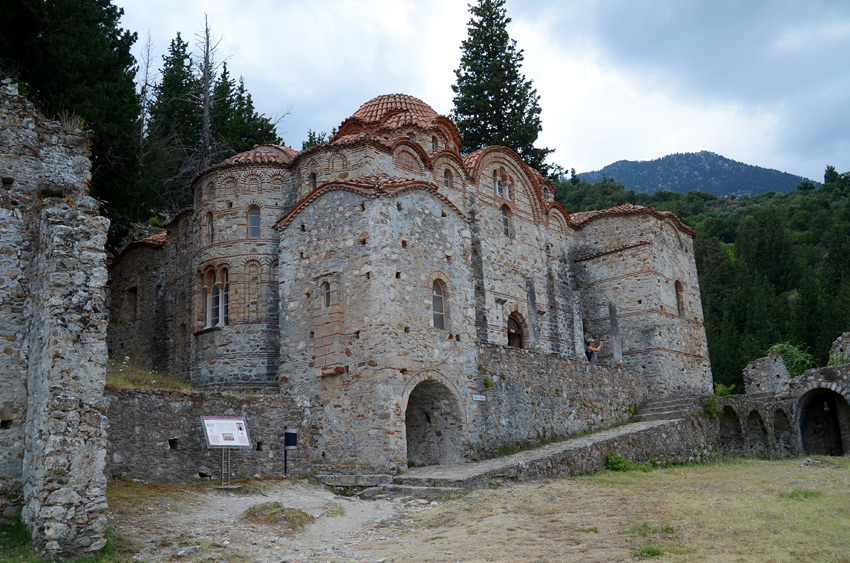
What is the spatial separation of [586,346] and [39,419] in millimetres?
18591

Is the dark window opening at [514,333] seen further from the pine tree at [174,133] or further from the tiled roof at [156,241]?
the pine tree at [174,133]

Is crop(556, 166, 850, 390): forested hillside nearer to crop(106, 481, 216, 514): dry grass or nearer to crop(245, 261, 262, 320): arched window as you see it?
crop(245, 261, 262, 320): arched window

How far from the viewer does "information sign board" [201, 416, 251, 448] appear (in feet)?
37.1

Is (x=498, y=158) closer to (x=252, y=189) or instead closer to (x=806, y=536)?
(x=252, y=189)

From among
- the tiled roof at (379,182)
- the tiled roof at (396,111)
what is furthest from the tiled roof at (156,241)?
the tiled roof at (379,182)

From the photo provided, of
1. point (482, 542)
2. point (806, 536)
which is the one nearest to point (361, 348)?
point (482, 542)

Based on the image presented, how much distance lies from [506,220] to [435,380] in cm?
934

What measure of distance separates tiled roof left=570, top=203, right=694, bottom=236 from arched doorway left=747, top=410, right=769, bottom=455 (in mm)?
6895

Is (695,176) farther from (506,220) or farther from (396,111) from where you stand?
(396,111)

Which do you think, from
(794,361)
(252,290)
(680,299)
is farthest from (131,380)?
(794,361)

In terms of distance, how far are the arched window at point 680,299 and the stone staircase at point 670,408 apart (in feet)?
12.9

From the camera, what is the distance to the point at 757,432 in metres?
22.0

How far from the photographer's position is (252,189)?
1947cm

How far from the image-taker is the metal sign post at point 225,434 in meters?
11.3
